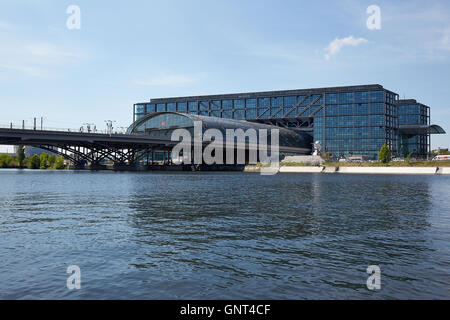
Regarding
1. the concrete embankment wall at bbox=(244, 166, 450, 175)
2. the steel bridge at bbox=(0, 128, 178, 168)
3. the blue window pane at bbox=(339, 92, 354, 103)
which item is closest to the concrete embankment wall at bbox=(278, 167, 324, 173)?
the concrete embankment wall at bbox=(244, 166, 450, 175)

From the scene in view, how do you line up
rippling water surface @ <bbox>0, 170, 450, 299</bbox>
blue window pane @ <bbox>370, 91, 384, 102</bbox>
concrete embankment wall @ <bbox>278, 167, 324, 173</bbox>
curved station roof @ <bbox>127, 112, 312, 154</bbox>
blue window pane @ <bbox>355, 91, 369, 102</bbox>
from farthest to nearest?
1. blue window pane @ <bbox>355, 91, 369, 102</bbox>
2. blue window pane @ <bbox>370, 91, 384, 102</bbox>
3. curved station roof @ <bbox>127, 112, 312, 154</bbox>
4. concrete embankment wall @ <bbox>278, 167, 324, 173</bbox>
5. rippling water surface @ <bbox>0, 170, 450, 299</bbox>

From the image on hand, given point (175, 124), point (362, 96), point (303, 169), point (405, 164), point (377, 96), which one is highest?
point (362, 96)

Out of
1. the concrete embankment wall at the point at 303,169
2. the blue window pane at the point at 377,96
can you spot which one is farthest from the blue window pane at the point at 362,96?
the concrete embankment wall at the point at 303,169

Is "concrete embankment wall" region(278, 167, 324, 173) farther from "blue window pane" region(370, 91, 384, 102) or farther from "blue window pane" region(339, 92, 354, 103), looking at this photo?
"blue window pane" region(370, 91, 384, 102)

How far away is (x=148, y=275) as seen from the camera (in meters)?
15.1

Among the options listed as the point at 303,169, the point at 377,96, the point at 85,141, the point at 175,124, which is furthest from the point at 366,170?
the point at 85,141

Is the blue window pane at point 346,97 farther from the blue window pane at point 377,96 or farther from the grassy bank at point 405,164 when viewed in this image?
the grassy bank at point 405,164

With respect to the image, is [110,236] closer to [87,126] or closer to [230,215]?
[230,215]

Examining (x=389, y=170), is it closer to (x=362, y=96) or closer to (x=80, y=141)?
(x=362, y=96)

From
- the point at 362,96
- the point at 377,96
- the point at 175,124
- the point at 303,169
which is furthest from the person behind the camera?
the point at 362,96

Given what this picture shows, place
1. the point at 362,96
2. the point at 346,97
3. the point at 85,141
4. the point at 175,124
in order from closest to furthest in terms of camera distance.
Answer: the point at 85,141
the point at 175,124
the point at 362,96
the point at 346,97
